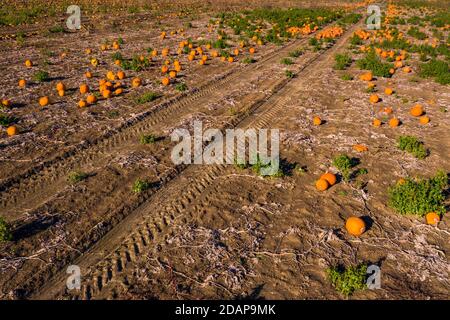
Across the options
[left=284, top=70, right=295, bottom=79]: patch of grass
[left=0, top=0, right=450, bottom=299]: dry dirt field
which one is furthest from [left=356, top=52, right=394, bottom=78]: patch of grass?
[left=284, top=70, right=295, bottom=79]: patch of grass

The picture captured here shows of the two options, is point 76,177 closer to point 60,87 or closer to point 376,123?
point 60,87

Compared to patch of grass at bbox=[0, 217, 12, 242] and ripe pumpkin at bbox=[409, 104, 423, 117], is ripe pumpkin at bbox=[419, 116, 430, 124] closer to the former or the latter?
ripe pumpkin at bbox=[409, 104, 423, 117]

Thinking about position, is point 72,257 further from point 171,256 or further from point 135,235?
point 171,256

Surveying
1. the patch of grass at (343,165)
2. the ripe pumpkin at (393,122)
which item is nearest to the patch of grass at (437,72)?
the ripe pumpkin at (393,122)

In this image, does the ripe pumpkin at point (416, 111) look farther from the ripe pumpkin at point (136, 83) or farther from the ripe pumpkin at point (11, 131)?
the ripe pumpkin at point (11, 131)

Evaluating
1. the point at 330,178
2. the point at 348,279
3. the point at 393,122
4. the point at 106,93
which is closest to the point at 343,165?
the point at 330,178
